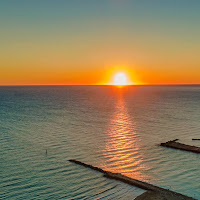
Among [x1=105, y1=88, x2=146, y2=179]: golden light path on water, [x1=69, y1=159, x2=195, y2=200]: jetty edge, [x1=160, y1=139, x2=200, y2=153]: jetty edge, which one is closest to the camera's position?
[x1=69, y1=159, x2=195, y2=200]: jetty edge

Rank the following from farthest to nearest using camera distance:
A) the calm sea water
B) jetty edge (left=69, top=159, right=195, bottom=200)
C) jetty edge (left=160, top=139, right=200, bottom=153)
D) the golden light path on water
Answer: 1. jetty edge (left=160, top=139, right=200, bottom=153)
2. the golden light path on water
3. the calm sea water
4. jetty edge (left=69, top=159, right=195, bottom=200)

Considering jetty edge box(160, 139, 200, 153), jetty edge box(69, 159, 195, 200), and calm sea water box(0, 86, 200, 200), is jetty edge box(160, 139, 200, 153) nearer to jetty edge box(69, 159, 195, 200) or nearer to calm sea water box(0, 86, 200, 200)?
calm sea water box(0, 86, 200, 200)

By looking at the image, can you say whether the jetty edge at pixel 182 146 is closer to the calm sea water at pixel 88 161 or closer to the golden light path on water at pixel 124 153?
the calm sea water at pixel 88 161

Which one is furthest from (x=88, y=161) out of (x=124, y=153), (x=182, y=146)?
(x=182, y=146)

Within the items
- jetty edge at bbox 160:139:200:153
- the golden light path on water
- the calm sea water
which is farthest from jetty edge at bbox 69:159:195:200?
jetty edge at bbox 160:139:200:153

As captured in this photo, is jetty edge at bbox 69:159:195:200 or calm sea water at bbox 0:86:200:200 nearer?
jetty edge at bbox 69:159:195:200

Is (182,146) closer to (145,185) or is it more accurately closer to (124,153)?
(124,153)

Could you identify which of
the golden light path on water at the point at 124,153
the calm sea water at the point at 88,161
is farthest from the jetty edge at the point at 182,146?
the golden light path on water at the point at 124,153

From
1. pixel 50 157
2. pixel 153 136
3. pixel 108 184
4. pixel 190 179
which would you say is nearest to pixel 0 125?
pixel 50 157

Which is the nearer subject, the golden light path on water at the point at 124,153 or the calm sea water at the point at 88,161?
the calm sea water at the point at 88,161

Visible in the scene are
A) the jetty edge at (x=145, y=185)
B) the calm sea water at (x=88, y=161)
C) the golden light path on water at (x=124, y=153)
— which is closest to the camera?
the jetty edge at (x=145, y=185)

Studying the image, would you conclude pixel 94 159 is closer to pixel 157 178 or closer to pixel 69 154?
pixel 69 154
